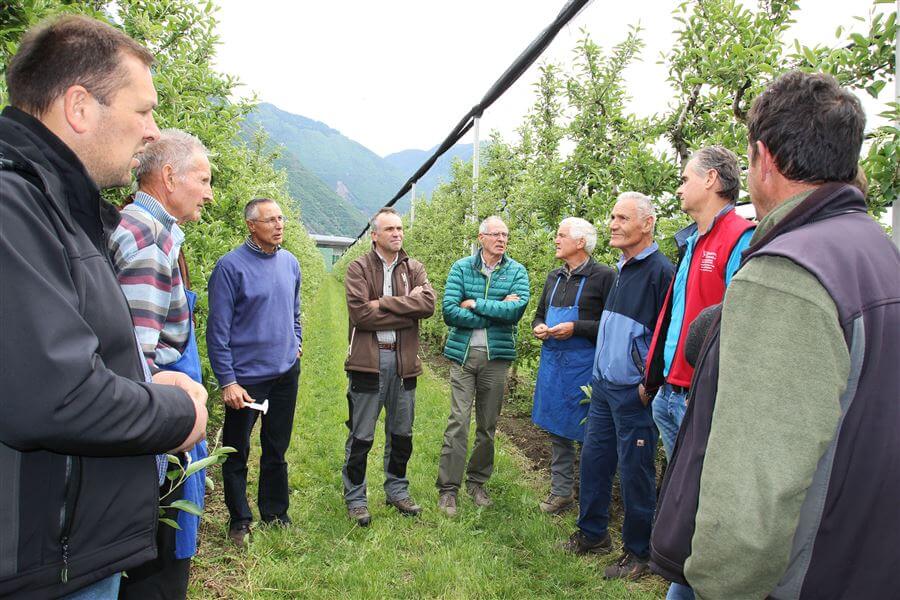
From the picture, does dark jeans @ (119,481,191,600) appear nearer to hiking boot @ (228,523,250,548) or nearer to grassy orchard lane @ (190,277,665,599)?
grassy orchard lane @ (190,277,665,599)

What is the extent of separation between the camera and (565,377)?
4664 mm

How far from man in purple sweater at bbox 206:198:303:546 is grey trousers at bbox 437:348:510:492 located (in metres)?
1.40

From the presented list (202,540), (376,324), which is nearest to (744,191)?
(376,324)

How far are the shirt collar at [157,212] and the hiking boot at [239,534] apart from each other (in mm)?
2504

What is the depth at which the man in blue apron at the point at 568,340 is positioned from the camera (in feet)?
14.6

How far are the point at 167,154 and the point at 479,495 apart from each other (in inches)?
145

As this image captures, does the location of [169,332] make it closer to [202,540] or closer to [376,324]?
[376,324]

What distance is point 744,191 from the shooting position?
3.59 meters

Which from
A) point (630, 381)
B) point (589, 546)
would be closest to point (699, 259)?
point (630, 381)

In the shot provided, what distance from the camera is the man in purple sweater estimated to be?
12.4ft

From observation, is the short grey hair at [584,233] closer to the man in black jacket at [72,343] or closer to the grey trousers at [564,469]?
the grey trousers at [564,469]

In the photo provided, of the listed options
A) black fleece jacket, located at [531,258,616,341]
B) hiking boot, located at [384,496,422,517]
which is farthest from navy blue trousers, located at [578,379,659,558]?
hiking boot, located at [384,496,422,517]

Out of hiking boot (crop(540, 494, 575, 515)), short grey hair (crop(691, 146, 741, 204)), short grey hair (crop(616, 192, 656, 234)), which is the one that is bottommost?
hiking boot (crop(540, 494, 575, 515))

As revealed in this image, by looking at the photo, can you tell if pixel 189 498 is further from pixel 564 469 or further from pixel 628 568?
pixel 564 469
